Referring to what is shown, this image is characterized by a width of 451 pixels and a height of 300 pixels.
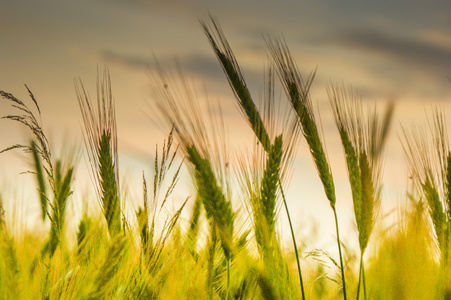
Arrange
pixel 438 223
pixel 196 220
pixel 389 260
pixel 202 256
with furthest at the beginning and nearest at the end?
pixel 196 220, pixel 438 223, pixel 202 256, pixel 389 260

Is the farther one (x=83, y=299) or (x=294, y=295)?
(x=294, y=295)

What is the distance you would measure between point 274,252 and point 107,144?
0.64 m

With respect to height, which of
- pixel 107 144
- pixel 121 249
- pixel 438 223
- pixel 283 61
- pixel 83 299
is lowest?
pixel 83 299

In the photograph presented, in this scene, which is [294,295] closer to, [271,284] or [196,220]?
[271,284]

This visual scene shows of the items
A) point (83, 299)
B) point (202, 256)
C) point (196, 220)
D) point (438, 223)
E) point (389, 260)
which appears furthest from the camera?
point (196, 220)

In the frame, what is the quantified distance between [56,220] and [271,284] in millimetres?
665

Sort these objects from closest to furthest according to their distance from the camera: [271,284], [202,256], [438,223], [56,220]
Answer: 1. [56,220]
2. [271,284]
3. [202,256]
4. [438,223]

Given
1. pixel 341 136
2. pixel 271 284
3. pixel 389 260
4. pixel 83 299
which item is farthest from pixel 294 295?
pixel 83 299

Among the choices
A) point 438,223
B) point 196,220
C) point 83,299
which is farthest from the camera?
point 196,220

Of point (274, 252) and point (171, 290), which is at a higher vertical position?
point (274, 252)

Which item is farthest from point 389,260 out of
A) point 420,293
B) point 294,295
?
point 294,295

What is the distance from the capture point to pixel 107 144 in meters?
1.62

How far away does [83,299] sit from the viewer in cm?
126

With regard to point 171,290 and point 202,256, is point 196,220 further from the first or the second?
point 171,290
